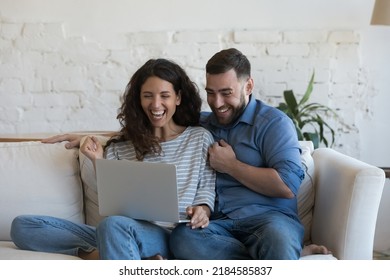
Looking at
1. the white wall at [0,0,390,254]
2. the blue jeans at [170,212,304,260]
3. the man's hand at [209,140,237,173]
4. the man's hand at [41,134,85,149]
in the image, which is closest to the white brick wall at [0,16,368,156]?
the white wall at [0,0,390,254]

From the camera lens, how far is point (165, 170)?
1.67m

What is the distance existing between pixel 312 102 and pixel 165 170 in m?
1.48

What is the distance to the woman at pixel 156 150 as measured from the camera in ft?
6.17

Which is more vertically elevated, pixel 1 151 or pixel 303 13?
pixel 303 13

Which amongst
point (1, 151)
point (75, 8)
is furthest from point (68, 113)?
point (1, 151)

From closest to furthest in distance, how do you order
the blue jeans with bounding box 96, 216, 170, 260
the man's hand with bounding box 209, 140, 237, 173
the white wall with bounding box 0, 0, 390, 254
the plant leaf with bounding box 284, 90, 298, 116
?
1. the blue jeans with bounding box 96, 216, 170, 260
2. the man's hand with bounding box 209, 140, 237, 173
3. the plant leaf with bounding box 284, 90, 298, 116
4. the white wall with bounding box 0, 0, 390, 254

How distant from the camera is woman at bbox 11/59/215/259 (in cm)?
188

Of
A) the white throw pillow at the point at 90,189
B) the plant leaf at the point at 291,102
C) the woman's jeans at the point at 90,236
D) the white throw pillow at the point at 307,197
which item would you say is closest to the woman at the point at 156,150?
the woman's jeans at the point at 90,236

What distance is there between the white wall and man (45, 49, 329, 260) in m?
0.96

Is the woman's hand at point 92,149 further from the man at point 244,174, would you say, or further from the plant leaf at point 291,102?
the plant leaf at point 291,102

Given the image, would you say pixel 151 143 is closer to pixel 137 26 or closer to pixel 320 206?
pixel 320 206

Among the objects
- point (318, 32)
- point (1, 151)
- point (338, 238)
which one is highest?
point (318, 32)

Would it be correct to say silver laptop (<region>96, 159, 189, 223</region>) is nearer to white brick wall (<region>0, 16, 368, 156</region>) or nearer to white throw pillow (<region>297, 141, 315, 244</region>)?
white throw pillow (<region>297, 141, 315, 244</region>)

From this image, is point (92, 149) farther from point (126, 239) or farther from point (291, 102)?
point (291, 102)
